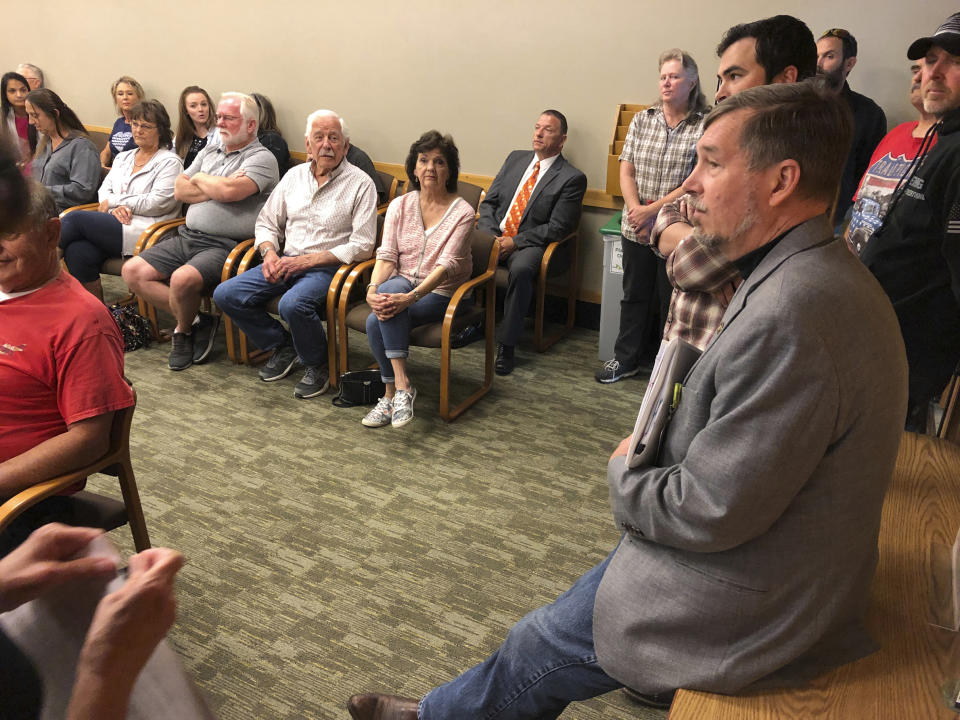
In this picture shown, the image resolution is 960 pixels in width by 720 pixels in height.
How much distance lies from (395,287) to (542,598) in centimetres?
171

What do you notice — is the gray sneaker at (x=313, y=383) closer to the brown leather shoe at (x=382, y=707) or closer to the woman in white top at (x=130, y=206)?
the woman in white top at (x=130, y=206)

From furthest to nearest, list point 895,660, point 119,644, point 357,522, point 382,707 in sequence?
point 357,522 → point 382,707 → point 895,660 → point 119,644

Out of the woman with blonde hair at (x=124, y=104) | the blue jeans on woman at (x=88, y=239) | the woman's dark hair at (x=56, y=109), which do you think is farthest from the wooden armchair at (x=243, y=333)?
the woman with blonde hair at (x=124, y=104)

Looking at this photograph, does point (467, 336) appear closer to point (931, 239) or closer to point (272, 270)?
point (272, 270)

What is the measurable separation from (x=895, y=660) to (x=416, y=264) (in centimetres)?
274

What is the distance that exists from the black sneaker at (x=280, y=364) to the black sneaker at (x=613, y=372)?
1641 millimetres

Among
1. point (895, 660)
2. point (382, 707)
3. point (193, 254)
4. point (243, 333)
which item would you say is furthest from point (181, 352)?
point (895, 660)

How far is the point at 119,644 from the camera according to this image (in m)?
0.88

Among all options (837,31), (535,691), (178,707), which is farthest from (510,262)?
(178,707)

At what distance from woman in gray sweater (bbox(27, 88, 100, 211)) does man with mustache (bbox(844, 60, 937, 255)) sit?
4.56 m

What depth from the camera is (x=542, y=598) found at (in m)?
2.41

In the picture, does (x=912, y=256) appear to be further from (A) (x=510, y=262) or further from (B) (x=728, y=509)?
(A) (x=510, y=262)

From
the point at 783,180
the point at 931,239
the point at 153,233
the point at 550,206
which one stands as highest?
the point at 783,180

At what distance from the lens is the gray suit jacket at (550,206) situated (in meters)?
4.33
